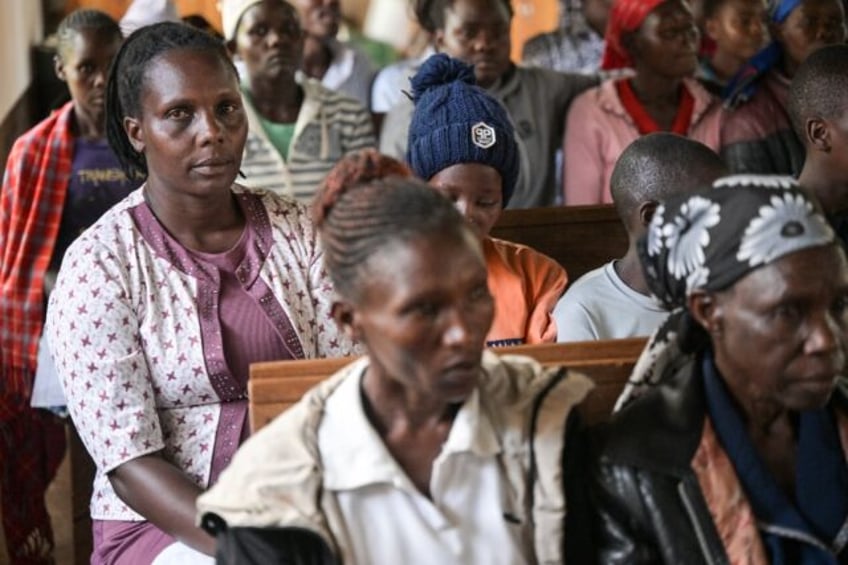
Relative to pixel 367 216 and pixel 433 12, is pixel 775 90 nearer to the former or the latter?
pixel 433 12

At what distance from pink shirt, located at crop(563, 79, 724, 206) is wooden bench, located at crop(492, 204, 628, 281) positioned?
72cm

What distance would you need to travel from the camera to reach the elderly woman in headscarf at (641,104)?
403 cm

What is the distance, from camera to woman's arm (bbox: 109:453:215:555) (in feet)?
7.47

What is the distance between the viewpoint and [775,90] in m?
4.11

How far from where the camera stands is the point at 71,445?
3.62 metres

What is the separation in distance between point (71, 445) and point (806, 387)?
2.23 metres

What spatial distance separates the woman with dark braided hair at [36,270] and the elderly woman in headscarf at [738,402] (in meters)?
1.92

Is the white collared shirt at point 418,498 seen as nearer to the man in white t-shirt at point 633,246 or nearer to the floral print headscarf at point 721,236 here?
the floral print headscarf at point 721,236

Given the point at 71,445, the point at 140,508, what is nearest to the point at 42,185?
the point at 71,445

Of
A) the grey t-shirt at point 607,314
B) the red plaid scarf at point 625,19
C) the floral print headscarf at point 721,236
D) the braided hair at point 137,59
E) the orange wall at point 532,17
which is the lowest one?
the grey t-shirt at point 607,314

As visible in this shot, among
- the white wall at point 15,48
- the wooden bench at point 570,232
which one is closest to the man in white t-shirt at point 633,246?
the wooden bench at point 570,232

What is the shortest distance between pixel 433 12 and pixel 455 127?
168cm

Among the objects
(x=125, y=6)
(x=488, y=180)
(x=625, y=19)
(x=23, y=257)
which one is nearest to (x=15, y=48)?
(x=125, y=6)

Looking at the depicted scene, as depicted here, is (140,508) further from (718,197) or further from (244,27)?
(244,27)
